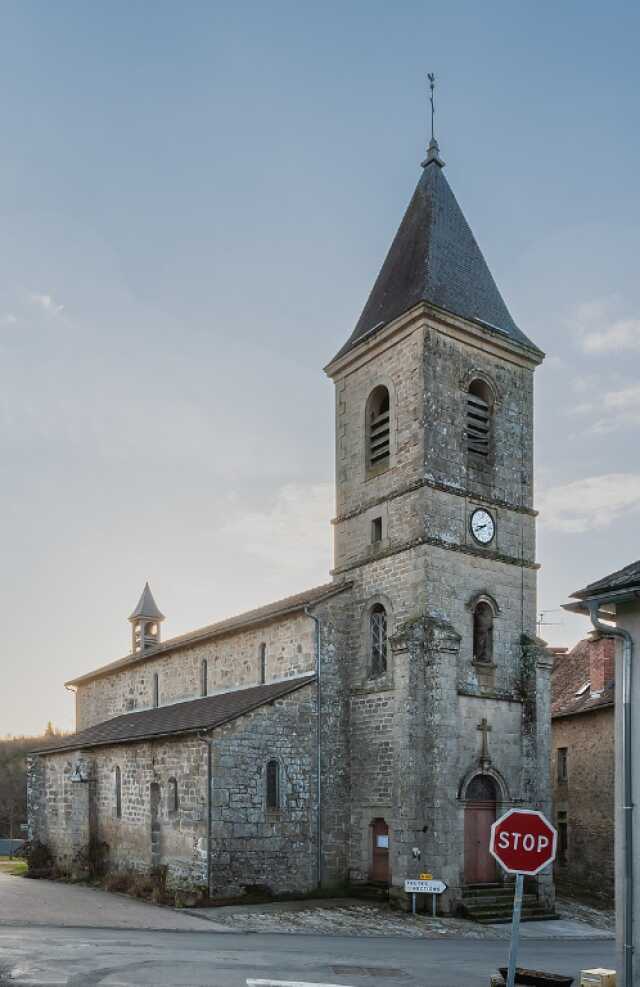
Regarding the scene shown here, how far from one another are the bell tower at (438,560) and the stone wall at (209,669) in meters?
1.63

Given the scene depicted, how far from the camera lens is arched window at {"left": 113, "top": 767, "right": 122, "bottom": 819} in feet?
88.1

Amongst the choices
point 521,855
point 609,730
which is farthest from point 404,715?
point 521,855

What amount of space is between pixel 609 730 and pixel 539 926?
29.2 feet

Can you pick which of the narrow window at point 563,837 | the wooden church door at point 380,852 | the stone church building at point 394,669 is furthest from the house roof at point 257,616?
the narrow window at point 563,837

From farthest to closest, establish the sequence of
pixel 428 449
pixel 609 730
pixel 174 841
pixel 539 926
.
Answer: pixel 609 730 → pixel 428 449 → pixel 174 841 → pixel 539 926

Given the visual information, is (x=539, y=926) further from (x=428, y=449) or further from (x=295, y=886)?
(x=428, y=449)

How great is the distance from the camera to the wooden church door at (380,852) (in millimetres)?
23103

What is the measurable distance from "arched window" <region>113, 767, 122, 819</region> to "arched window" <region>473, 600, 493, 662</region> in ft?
35.6

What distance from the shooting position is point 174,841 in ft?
75.0

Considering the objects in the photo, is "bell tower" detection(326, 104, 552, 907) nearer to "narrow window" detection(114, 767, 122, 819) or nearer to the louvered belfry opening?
the louvered belfry opening

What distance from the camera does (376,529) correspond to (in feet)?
84.6

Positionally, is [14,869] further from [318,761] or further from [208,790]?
[318,761]

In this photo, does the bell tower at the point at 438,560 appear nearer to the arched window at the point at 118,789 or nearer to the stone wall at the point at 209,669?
the stone wall at the point at 209,669

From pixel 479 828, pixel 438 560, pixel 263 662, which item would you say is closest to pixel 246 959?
pixel 479 828
